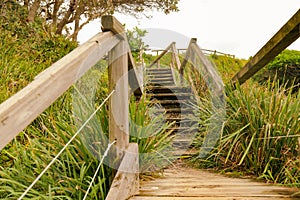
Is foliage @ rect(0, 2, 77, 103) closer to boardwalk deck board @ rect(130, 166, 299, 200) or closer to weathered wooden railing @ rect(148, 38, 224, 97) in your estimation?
boardwalk deck board @ rect(130, 166, 299, 200)

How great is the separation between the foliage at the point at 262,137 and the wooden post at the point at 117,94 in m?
1.05

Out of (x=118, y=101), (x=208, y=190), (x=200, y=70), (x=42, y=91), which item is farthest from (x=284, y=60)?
(x=42, y=91)

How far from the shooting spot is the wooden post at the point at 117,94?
1830 mm

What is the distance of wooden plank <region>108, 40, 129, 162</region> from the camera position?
185 centimetres

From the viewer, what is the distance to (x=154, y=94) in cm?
634

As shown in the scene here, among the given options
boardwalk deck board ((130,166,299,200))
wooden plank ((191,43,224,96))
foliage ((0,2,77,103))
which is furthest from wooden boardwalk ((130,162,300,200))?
foliage ((0,2,77,103))

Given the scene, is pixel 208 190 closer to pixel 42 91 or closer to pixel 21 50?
pixel 42 91

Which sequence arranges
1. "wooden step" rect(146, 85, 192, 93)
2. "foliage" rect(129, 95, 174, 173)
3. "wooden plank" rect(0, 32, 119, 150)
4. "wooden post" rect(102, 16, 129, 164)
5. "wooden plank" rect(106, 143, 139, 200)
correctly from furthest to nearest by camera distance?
"wooden step" rect(146, 85, 192, 93) < "foliage" rect(129, 95, 174, 173) < "wooden post" rect(102, 16, 129, 164) < "wooden plank" rect(106, 143, 139, 200) < "wooden plank" rect(0, 32, 119, 150)

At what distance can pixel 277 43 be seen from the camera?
2.49 m

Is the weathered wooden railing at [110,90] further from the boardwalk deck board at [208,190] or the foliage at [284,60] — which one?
the foliage at [284,60]

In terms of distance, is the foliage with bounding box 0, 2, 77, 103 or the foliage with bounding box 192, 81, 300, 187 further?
the foliage with bounding box 0, 2, 77, 103

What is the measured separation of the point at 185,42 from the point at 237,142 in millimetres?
4238

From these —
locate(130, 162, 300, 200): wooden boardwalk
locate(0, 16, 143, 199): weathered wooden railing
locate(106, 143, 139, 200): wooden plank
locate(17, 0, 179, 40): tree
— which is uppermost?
locate(17, 0, 179, 40): tree

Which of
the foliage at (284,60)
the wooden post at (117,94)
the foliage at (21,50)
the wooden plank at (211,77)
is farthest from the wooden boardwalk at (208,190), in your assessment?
the foliage at (284,60)
